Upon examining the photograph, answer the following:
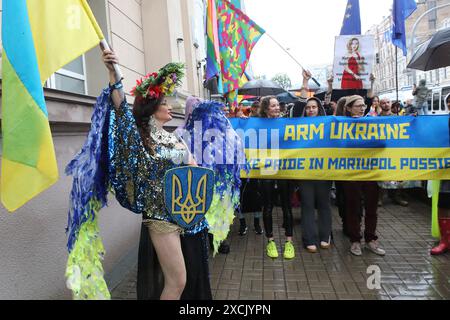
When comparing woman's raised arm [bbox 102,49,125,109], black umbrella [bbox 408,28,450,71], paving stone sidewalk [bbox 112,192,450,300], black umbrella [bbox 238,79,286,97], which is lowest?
paving stone sidewalk [bbox 112,192,450,300]

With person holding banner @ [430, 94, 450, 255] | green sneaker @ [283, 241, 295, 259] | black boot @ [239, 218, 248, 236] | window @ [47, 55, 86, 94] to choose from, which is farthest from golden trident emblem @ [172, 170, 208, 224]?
person holding banner @ [430, 94, 450, 255]

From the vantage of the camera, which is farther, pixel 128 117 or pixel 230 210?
pixel 230 210

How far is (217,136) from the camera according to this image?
10.9 feet

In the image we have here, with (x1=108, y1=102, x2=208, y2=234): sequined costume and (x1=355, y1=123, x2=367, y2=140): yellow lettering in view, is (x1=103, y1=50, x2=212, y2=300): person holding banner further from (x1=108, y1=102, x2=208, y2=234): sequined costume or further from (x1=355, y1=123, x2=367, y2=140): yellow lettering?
(x1=355, y1=123, x2=367, y2=140): yellow lettering

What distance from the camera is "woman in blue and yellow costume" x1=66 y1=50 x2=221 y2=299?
2213mm

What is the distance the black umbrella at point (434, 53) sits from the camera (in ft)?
15.5

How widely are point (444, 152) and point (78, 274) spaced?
13.8 feet

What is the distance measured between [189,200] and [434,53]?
4.57m

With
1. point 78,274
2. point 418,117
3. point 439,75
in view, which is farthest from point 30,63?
point 439,75

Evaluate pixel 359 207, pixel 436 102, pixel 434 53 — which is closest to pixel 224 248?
pixel 359 207

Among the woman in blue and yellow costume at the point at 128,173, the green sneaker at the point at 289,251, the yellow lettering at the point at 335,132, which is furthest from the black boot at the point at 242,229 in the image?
the woman in blue and yellow costume at the point at 128,173

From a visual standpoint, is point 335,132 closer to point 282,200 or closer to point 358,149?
point 358,149
